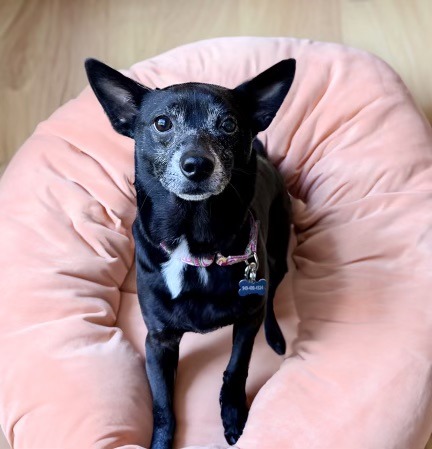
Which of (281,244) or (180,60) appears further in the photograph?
(180,60)

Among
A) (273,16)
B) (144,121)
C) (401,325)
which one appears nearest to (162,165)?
(144,121)

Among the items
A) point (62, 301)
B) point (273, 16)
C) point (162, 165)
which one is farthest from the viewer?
point (273, 16)

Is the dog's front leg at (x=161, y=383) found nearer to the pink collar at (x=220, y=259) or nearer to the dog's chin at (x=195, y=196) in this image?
the pink collar at (x=220, y=259)

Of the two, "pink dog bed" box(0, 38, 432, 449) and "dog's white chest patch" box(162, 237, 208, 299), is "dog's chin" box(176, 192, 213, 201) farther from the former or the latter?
"pink dog bed" box(0, 38, 432, 449)

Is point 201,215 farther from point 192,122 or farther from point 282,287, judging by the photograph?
point 282,287

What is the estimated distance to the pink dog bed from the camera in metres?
1.30

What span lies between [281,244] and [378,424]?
1.94ft

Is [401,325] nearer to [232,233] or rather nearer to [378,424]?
[378,424]

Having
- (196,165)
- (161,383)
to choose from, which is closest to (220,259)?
(196,165)

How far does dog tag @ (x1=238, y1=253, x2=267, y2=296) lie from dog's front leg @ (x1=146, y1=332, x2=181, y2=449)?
213 millimetres

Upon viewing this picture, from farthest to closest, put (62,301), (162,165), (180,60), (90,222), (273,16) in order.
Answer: (273,16) < (180,60) < (90,222) < (62,301) < (162,165)

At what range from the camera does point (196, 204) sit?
1224 mm

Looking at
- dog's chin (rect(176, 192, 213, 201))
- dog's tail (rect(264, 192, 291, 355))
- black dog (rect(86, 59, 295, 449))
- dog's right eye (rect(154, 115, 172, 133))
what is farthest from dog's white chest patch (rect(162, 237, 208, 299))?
dog's tail (rect(264, 192, 291, 355))

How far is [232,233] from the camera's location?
125cm
